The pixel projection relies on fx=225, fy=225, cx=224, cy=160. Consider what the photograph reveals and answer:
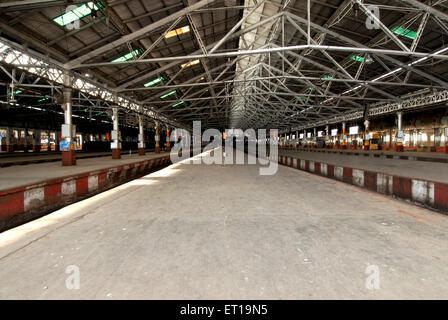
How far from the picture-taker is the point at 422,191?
20.5 feet

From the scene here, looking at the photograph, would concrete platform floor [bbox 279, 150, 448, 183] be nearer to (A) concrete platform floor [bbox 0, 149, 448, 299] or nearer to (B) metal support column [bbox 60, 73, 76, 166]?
(A) concrete platform floor [bbox 0, 149, 448, 299]

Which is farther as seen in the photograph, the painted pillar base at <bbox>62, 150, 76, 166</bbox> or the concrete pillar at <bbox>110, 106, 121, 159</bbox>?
the concrete pillar at <bbox>110, 106, 121, 159</bbox>

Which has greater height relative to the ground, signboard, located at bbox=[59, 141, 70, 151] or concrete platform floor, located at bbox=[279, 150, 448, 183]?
signboard, located at bbox=[59, 141, 70, 151]

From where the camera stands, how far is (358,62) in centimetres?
1870

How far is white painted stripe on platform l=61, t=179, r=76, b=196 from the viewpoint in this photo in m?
6.58

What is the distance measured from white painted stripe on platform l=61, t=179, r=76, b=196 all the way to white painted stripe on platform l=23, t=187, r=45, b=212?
50 centimetres

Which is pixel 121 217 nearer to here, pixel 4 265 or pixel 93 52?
pixel 4 265

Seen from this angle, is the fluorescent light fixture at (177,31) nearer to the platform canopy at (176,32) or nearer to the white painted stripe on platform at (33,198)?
the platform canopy at (176,32)

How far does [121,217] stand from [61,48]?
12810mm

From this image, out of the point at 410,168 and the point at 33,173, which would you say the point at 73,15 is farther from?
the point at 410,168

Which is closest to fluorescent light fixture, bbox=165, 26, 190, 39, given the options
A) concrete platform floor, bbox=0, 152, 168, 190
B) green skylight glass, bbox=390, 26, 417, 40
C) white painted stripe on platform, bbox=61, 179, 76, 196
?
concrete platform floor, bbox=0, 152, 168, 190

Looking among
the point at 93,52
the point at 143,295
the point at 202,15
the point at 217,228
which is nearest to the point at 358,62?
the point at 202,15

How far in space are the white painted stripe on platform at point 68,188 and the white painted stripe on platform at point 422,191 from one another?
9217 millimetres

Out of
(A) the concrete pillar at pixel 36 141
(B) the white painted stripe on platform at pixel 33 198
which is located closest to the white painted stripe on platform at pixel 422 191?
(B) the white painted stripe on platform at pixel 33 198
